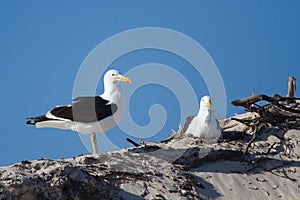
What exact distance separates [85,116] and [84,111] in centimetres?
9

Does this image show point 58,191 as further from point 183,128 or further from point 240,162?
point 183,128

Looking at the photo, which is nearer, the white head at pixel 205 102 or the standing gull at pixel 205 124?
the standing gull at pixel 205 124

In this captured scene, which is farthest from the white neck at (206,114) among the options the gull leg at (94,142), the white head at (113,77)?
the gull leg at (94,142)

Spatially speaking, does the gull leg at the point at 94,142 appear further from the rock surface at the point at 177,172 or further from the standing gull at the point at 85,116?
the rock surface at the point at 177,172

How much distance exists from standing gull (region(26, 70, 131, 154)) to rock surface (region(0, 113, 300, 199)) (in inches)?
30.8

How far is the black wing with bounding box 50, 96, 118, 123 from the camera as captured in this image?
350 inches

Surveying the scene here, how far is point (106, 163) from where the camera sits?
7.50 meters

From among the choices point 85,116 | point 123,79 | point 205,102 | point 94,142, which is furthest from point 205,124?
point 85,116

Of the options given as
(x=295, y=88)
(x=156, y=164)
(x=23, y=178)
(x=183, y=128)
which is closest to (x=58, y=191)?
(x=23, y=178)

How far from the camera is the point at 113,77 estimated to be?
971 centimetres

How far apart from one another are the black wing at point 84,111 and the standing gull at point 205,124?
1.93m

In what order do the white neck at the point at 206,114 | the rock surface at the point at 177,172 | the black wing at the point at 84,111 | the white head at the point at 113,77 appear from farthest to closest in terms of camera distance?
the white neck at the point at 206,114, the white head at the point at 113,77, the black wing at the point at 84,111, the rock surface at the point at 177,172

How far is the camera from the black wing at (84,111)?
29.1 feet

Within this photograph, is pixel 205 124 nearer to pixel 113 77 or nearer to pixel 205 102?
pixel 205 102
